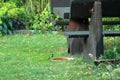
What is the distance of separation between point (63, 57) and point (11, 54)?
3.49ft

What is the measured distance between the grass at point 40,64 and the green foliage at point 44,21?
2.73 m

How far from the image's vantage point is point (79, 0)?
6645 mm

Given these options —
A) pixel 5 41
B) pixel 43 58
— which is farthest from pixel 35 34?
pixel 43 58

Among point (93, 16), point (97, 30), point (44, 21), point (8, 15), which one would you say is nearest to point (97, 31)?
point (97, 30)

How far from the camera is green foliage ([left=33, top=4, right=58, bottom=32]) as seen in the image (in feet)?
44.1

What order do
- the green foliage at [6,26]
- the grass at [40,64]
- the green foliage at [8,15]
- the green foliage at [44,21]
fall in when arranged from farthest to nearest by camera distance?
the green foliage at [44,21]
the green foliage at [8,15]
the green foliage at [6,26]
the grass at [40,64]

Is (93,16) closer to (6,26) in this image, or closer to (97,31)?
(97,31)

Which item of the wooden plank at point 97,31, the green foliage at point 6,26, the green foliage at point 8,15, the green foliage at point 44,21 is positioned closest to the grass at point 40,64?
the wooden plank at point 97,31

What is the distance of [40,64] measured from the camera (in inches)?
279

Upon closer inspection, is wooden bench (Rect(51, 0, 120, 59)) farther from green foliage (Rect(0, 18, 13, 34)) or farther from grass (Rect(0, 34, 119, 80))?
green foliage (Rect(0, 18, 13, 34))

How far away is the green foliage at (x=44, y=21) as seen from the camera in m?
13.4

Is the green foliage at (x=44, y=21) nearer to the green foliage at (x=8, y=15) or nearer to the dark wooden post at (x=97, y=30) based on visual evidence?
the green foliage at (x=8, y=15)

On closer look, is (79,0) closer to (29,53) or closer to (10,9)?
(29,53)

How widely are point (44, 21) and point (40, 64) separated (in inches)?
268
